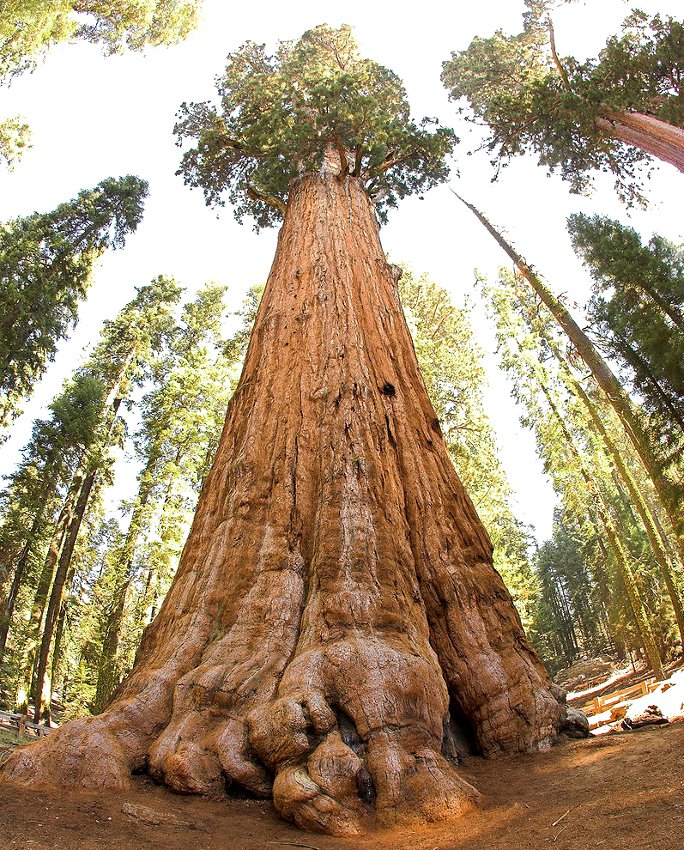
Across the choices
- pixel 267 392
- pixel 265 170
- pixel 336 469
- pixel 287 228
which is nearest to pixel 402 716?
pixel 336 469

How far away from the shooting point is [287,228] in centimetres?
786

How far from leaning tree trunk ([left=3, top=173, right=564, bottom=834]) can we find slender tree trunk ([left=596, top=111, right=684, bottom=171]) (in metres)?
9.77

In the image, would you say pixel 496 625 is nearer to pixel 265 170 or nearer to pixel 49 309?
pixel 265 170

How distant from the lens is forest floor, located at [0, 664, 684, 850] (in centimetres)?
223

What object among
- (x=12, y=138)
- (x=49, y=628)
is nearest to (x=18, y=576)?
(x=49, y=628)

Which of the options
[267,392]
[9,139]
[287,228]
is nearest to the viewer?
[267,392]

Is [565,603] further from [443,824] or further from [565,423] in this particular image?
[443,824]

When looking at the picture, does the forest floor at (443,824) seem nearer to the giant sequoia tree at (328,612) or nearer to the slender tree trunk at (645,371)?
the giant sequoia tree at (328,612)

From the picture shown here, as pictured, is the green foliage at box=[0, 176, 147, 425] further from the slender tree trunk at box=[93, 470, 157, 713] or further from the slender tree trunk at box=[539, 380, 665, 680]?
the slender tree trunk at box=[539, 380, 665, 680]

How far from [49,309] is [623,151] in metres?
16.8

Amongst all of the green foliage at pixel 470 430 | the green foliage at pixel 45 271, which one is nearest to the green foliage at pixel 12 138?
the green foliage at pixel 45 271

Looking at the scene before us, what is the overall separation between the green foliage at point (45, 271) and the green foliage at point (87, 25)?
5758 millimetres

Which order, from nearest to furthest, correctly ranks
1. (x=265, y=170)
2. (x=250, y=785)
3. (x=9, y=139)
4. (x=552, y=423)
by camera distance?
1. (x=250, y=785)
2. (x=265, y=170)
3. (x=9, y=139)
4. (x=552, y=423)

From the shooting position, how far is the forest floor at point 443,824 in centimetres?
223
